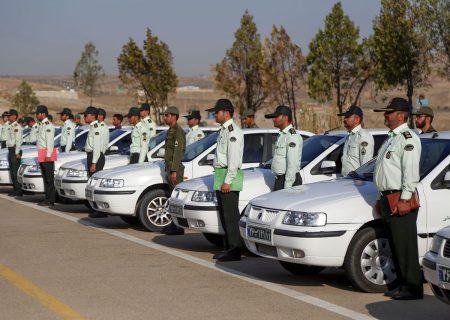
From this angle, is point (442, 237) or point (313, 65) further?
point (313, 65)

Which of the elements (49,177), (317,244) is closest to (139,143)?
(49,177)

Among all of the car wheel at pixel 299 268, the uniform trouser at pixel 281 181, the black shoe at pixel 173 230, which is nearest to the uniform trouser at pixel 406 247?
the car wheel at pixel 299 268

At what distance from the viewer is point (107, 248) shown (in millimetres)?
12703

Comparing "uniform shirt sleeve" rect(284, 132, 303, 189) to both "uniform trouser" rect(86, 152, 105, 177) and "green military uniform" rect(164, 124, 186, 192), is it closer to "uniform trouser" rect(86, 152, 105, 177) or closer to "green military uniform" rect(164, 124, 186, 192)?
"green military uniform" rect(164, 124, 186, 192)

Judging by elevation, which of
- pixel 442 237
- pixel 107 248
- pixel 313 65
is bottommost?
pixel 107 248

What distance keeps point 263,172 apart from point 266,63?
91.3ft

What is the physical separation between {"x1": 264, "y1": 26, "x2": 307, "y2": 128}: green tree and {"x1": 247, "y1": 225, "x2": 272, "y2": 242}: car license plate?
29.9 metres

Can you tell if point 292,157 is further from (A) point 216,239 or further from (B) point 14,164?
(B) point 14,164

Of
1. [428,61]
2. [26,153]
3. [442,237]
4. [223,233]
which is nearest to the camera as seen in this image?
[442,237]

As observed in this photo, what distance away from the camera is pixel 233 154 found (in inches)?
451

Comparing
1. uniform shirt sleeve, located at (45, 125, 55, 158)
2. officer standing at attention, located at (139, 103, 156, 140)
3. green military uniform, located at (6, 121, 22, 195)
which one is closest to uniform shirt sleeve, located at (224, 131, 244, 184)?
officer standing at attention, located at (139, 103, 156, 140)

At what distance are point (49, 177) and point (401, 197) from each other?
1102cm

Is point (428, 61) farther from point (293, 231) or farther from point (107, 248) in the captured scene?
point (293, 231)

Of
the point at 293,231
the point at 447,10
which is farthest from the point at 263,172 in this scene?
the point at 447,10
